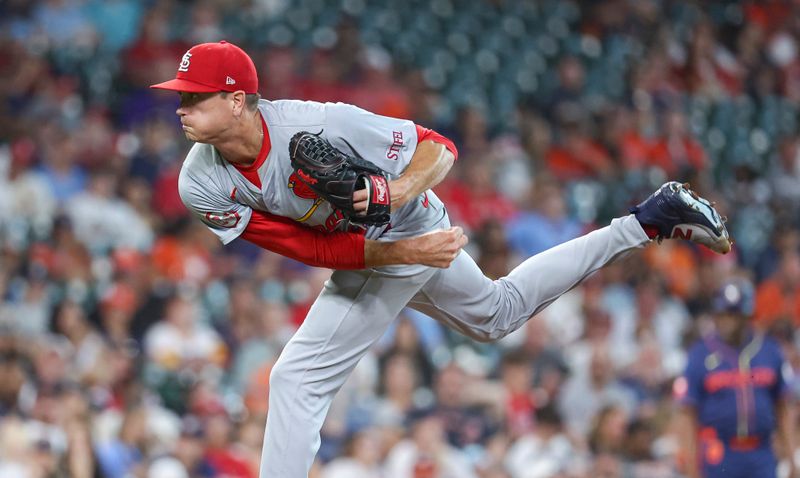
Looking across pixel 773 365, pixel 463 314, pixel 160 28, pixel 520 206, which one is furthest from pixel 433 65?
pixel 463 314

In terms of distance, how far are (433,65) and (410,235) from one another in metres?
7.11

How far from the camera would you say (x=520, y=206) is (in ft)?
34.2

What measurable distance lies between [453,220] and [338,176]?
568 centimetres

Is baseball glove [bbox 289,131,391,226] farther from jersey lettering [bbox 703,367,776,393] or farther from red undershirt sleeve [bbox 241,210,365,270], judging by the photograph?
jersey lettering [bbox 703,367,776,393]

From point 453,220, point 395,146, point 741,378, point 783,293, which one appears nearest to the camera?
point 395,146

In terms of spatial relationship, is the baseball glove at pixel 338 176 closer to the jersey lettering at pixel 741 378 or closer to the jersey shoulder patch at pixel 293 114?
the jersey shoulder patch at pixel 293 114

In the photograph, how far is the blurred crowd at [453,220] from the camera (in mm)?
7457

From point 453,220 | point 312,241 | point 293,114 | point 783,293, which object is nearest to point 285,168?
point 293,114

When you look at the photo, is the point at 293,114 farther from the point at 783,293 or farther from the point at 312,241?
the point at 783,293

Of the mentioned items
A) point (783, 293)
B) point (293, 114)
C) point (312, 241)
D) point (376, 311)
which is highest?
point (293, 114)

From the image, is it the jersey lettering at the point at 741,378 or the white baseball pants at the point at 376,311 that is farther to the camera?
the jersey lettering at the point at 741,378

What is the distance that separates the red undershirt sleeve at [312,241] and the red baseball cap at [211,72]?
1.83 feet

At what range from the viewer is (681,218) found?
4.88m

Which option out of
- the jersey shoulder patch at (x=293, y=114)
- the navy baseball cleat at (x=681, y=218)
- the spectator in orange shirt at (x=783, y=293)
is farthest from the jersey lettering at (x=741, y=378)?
the spectator in orange shirt at (x=783, y=293)
